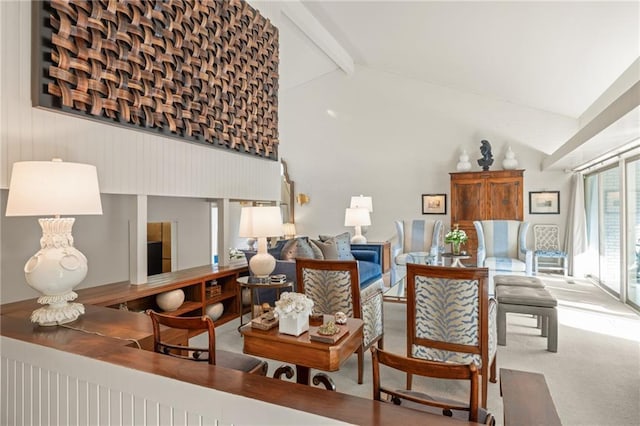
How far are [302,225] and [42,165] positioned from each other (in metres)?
7.21

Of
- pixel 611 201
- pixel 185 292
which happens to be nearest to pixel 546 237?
pixel 611 201

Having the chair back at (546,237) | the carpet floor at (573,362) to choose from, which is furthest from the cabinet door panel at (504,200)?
the carpet floor at (573,362)

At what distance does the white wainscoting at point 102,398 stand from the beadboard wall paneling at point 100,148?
1201 mm

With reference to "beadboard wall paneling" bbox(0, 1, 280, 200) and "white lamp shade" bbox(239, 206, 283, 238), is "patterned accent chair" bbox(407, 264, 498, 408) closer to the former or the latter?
"white lamp shade" bbox(239, 206, 283, 238)

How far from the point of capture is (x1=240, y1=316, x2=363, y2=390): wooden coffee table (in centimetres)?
177

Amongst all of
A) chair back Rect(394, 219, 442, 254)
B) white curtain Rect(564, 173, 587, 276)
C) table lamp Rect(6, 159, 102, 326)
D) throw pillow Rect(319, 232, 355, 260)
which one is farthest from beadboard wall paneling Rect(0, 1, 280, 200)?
white curtain Rect(564, 173, 587, 276)

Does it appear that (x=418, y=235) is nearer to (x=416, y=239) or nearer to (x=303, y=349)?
(x=416, y=239)

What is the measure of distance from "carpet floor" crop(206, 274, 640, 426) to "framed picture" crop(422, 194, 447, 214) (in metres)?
3.29

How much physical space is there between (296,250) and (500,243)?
383 centimetres

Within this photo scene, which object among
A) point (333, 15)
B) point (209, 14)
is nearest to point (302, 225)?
point (333, 15)

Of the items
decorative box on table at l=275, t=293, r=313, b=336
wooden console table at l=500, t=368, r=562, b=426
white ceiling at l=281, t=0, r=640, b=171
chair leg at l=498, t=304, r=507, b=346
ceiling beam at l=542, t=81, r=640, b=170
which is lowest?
chair leg at l=498, t=304, r=507, b=346

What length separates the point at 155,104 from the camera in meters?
3.07

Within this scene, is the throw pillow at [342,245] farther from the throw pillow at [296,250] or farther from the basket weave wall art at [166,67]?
the basket weave wall art at [166,67]

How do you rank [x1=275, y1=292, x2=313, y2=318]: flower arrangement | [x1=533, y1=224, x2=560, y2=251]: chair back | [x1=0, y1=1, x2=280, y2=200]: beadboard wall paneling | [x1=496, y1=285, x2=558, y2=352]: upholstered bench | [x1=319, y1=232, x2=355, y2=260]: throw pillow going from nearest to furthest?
1. [x1=275, y1=292, x2=313, y2=318]: flower arrangement
2. [x1=0, y1=1, x2=280, y2=200]: beadboard wall paneling
3. [x1=496, y1=285, x2=558, y2=352]: upholstered bench
4. [x1=319, y1=232, x2=355, y2=260]: throw pillow
5. [x1=533, y1=224, x2=560, y2=251]: chair back
